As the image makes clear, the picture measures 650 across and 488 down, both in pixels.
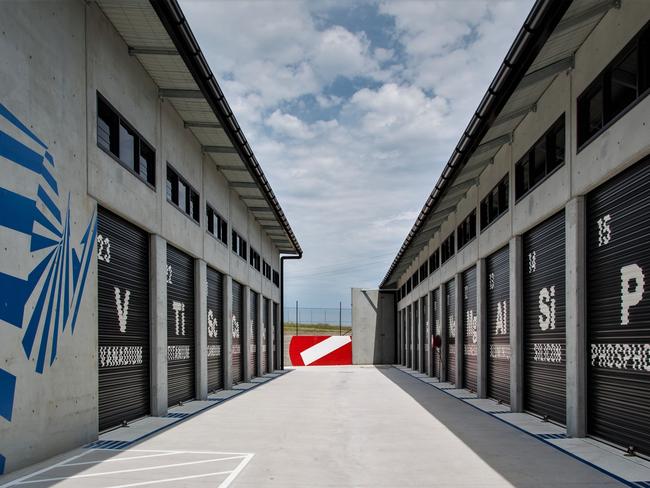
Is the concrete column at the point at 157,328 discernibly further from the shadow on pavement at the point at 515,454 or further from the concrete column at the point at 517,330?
the concrete column at the point at 517,330

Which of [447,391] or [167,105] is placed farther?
[447,391]

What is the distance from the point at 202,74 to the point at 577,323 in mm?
7400

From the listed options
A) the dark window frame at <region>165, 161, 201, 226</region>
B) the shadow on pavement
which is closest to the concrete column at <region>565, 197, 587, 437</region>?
the shadow on pavement

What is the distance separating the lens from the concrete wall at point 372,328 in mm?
41125

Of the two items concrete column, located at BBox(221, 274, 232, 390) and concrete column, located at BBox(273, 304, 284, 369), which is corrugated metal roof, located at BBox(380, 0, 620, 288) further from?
concrete column, located at BBox(273, 304, 284, 369)

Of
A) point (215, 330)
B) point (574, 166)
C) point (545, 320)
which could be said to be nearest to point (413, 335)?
point (215, 330)

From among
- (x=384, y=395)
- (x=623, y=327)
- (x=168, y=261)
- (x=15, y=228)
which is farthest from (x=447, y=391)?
(x=15, y=228)

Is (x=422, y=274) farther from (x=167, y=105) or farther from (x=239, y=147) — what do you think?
(x=167, y=105)

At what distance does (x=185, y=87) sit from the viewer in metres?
12.8

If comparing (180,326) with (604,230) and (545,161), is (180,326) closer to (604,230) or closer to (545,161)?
(545,161)

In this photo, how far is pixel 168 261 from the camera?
1398 centimetres

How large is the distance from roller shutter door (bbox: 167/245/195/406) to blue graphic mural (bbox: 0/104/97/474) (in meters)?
5.06

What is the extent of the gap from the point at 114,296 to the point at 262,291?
55.1 feet

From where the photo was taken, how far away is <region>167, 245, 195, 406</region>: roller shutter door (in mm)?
13984
